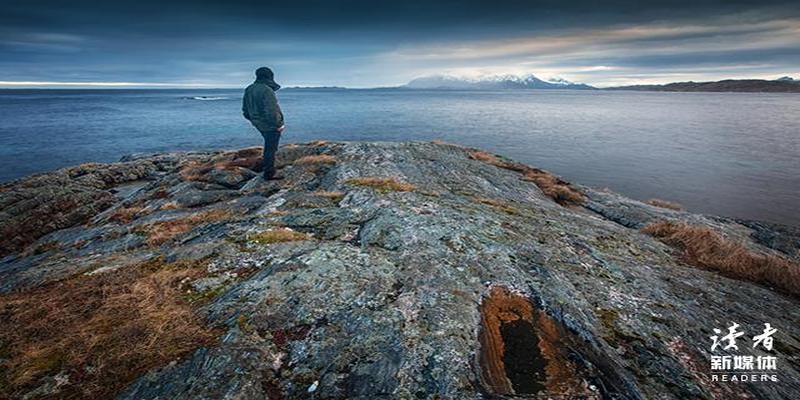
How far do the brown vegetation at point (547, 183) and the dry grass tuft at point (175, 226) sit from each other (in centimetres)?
1676

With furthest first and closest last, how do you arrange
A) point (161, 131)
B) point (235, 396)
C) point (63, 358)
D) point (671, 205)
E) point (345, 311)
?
point (161, 131)
point (671, 205)
point (345, 311)
point (63, 358)
point (235, 396)

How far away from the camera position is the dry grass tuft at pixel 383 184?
612 inches

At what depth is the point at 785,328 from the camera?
8.85 meters

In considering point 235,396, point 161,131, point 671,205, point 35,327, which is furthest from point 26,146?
point 671,205

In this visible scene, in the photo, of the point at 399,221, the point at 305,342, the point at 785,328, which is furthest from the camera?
the point at 399,221

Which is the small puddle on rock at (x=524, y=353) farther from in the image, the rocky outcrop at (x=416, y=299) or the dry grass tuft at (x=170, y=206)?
the dry grass tuft at (x=170, y=206)

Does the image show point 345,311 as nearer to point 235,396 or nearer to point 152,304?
point 235,396

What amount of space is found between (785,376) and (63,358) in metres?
12.3

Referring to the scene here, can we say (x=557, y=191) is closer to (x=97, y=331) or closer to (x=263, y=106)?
(x=263, y=106)

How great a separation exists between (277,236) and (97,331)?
4578 millimetres

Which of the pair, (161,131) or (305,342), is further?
(161,131)

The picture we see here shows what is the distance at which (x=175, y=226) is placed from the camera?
13461mm

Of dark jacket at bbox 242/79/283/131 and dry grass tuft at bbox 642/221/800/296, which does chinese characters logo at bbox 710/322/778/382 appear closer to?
dry grass tuft at bbox 642/221/800/296

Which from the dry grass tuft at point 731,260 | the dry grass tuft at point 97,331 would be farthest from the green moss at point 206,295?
the dry grass tuft at point 731,260
